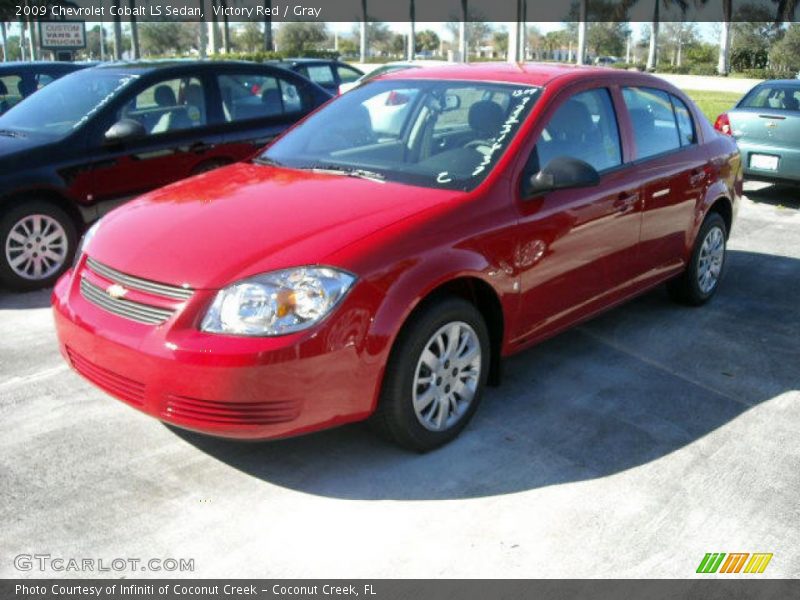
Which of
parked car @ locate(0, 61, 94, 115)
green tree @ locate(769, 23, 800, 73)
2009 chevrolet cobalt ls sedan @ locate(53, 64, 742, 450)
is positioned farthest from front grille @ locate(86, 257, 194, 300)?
green tree @ locate(769, 23, 800, 73)

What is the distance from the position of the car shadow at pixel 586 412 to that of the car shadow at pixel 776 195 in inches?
180

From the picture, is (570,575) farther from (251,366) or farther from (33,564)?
(33,564)

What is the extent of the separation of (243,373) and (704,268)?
4022 mm

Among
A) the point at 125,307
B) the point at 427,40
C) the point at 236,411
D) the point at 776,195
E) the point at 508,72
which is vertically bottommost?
the point at 776,195

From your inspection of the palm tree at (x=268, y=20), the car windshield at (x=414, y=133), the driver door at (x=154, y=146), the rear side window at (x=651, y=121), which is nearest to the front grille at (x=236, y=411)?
the car windshield at (x=414, y=133)

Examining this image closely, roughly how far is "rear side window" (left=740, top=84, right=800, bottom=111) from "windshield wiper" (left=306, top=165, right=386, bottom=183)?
25.8 ft

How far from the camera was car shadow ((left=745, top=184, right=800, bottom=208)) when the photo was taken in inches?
402

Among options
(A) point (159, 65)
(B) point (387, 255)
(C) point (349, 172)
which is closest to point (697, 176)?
(C) point (349, 172)

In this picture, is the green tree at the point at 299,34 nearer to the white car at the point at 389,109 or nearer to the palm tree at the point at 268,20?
the palm tree at the point at 268,20

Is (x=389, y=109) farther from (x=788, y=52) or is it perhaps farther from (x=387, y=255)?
(x=788, y=52)

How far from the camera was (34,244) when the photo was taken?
20.6 ft

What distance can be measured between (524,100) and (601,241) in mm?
894

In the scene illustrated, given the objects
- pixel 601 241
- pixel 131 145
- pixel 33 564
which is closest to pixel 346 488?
pixel 33 564

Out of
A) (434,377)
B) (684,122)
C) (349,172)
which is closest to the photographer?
(434,377)
